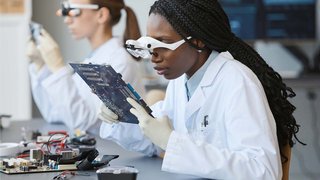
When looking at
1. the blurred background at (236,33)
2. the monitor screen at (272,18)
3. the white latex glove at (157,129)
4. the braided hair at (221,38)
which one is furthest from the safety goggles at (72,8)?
the monitor screen at (272,18)

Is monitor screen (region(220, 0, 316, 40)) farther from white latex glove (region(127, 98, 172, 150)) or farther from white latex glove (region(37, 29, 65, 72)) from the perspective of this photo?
white latex glove (region(127, 98, 172, 150))

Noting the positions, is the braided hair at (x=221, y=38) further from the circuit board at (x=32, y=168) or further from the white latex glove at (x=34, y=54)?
the white latex glove at (x=34, y=54)

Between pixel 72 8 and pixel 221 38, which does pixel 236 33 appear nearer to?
pixel 72 8

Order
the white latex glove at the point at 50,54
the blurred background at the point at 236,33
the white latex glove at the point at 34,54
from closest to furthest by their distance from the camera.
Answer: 1. the white latex glove at the point at 50,54
2. the white latex glove at the point at 34,54
3. the blurred background at the point at 236,33

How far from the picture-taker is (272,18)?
452 cm

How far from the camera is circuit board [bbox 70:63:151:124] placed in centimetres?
179

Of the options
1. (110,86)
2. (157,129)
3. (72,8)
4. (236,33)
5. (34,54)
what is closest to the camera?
(157,129)

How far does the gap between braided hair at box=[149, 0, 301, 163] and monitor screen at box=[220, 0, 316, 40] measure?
2.58 meters

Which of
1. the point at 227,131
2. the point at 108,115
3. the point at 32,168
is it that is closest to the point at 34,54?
the point at 108,115

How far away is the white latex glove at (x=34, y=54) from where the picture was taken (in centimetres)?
309

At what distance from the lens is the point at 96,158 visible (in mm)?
1922

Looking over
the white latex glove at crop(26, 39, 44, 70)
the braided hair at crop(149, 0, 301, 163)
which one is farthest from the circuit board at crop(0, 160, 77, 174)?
the white latex glove at crop(26, 39, 44, 70)

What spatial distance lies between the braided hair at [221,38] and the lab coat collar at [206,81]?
3 cm

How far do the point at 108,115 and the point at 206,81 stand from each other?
357 millimetres
